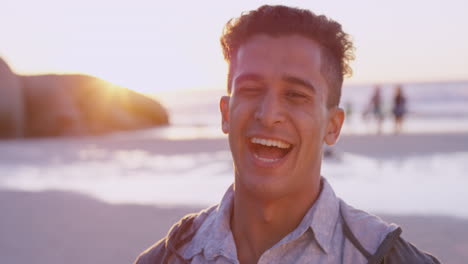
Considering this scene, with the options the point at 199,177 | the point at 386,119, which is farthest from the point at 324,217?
the point at 386,119

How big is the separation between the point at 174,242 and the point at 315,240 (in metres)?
0.63

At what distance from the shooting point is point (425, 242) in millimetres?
6129

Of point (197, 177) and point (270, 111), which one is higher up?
point (270, 111)

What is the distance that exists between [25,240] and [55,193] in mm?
2816

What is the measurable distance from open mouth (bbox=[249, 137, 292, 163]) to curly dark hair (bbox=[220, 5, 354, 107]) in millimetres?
300

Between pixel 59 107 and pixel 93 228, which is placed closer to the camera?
pixel 93 228

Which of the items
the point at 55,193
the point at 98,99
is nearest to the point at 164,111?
the point at 98,99

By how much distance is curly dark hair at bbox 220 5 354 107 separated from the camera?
2.37m

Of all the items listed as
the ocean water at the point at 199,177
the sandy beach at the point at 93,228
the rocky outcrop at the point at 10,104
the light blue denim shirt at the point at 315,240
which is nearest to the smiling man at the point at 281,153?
the light blue denim shirt at the point at 315,240

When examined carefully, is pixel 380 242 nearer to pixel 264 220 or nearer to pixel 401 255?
pixel 401 255

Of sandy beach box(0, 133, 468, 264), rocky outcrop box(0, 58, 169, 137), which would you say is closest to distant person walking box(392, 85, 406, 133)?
rocky outcrop box(0, 58, 169, 137)

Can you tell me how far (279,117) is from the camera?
2.24 metres

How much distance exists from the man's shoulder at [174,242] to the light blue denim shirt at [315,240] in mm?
Result: 30

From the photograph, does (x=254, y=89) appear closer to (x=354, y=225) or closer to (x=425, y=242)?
(x=354, y=225)
